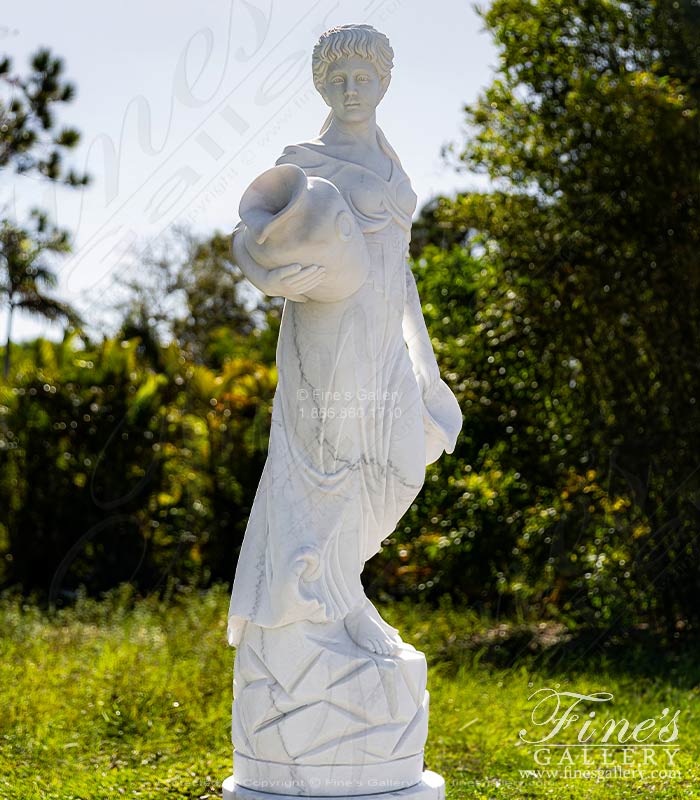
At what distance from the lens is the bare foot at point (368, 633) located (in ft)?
13.2

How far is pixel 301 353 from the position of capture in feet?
13.3

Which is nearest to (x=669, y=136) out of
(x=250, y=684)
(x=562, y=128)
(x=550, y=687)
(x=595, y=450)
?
(x=562, y=128)

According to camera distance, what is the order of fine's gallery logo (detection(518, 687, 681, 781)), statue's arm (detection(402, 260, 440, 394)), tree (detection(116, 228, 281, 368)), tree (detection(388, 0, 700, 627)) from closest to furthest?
1. statue's arm (detection(402, 260, 440, 394))
2. fine's gallery logo (detection(518, 687, 681, 781))
3. tree (detection(388, 0, 700, 627))
4. tree (detection(116, 228, 281, 368))

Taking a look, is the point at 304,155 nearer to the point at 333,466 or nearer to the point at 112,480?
the point at 333,466

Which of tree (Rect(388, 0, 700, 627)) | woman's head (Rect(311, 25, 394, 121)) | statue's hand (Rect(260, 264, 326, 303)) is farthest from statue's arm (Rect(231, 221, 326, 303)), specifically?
tree (Rect(388, 0, 700, 627))

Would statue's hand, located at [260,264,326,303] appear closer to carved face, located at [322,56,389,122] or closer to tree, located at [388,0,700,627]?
carved face, located at [322,56,389,122]

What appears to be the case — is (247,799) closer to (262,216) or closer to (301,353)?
(301,353)

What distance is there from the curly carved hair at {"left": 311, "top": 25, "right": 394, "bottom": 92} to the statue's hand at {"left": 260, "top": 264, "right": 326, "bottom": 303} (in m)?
0.81

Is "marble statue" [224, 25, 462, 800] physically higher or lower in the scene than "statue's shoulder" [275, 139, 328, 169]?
lower

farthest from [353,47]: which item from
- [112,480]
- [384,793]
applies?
[112,480]

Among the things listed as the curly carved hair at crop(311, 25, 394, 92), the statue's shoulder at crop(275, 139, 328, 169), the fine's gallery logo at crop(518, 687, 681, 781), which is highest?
the curly carved hair at crop(311, 25, 394, 92)

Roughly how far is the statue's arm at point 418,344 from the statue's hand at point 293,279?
2.02 ft

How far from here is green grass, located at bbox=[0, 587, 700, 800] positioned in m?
5.31

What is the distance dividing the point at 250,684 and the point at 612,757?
8.75 feet
